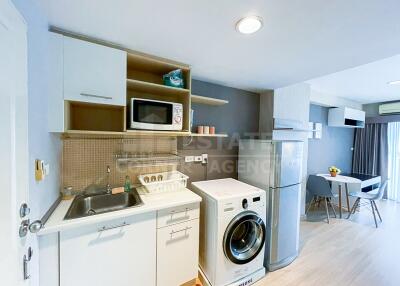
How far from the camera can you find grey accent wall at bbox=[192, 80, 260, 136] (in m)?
2.28

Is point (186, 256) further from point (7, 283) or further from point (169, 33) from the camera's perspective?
point (169, 33)

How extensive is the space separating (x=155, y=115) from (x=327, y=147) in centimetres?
413

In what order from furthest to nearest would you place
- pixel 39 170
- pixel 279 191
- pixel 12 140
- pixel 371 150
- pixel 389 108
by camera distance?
pixel 371 150
pixel 389 108
pixel 279 191
pixel 39 170
pixel 12 140

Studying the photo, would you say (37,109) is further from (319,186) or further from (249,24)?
(319,186)

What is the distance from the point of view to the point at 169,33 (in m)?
1.30

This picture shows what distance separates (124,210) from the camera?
133 centimetres

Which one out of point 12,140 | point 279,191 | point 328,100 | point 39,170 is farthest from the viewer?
point 328,100

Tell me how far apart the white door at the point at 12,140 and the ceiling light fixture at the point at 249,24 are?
1.13m

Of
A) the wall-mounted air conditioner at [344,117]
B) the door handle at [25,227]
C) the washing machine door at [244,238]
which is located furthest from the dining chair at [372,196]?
the door handle at [25,227]

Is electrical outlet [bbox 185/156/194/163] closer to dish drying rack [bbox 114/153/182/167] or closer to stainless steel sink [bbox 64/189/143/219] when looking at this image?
dish drying rack [bbox 114/153/182/167]

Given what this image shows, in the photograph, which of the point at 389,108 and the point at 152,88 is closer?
the point at 152,88

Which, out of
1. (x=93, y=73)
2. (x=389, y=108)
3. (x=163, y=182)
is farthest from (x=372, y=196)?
(x=93, y=73)

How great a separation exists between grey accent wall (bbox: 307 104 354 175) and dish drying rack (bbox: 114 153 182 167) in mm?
3055

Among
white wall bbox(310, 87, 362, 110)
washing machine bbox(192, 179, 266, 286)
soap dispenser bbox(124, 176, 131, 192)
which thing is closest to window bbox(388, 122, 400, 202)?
white wall bbox(310, 87, 362, 110)
